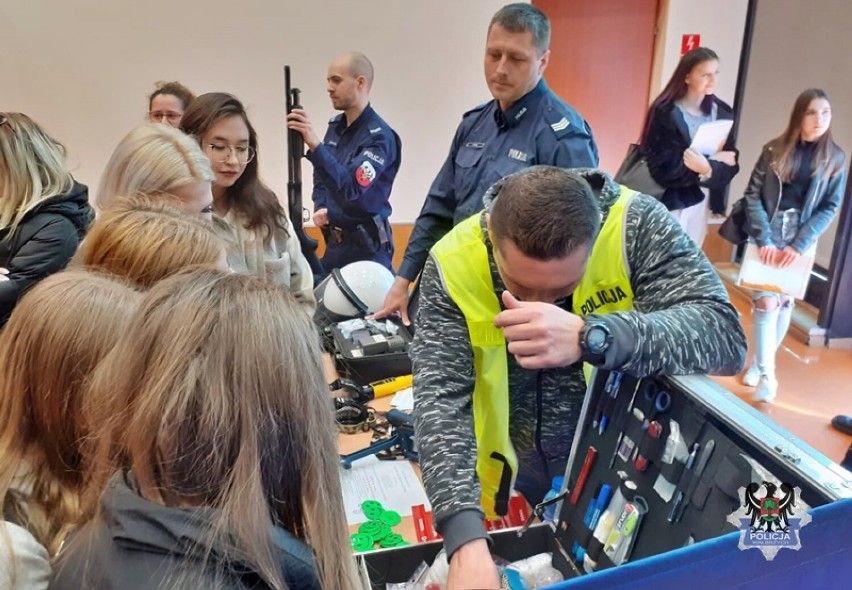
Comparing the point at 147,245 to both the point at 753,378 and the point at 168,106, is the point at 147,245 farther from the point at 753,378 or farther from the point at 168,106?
the point at 753,378

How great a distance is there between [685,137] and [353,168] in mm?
1649

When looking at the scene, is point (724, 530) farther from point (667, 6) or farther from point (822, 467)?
point (667, 6)

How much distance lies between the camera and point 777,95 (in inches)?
176

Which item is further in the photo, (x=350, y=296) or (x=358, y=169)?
(x=358, y=169)

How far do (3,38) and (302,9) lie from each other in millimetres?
1663

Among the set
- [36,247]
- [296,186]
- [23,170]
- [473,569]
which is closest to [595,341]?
[473,569]

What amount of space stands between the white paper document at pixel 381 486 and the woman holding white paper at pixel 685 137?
2264 millimetres

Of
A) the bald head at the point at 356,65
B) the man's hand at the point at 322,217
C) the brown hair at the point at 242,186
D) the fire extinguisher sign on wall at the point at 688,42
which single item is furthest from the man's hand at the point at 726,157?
the brown hair at the point at 242,186

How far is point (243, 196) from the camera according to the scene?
2.12 metres

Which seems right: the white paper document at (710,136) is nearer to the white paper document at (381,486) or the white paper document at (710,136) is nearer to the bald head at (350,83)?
the bald head at (350,83)

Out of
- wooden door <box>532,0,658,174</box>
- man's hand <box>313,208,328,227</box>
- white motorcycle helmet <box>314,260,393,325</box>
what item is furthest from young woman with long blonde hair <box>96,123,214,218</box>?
wooden door <box>532,0,658,174</box>

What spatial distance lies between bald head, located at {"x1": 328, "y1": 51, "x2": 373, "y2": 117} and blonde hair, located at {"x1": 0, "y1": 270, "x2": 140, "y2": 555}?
2.25 metres

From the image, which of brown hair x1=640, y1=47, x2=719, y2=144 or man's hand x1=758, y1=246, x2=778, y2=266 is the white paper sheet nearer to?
brown hair x1=640, y1=47, x2=719, y2=144

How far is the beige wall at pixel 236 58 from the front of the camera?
3777 mm
